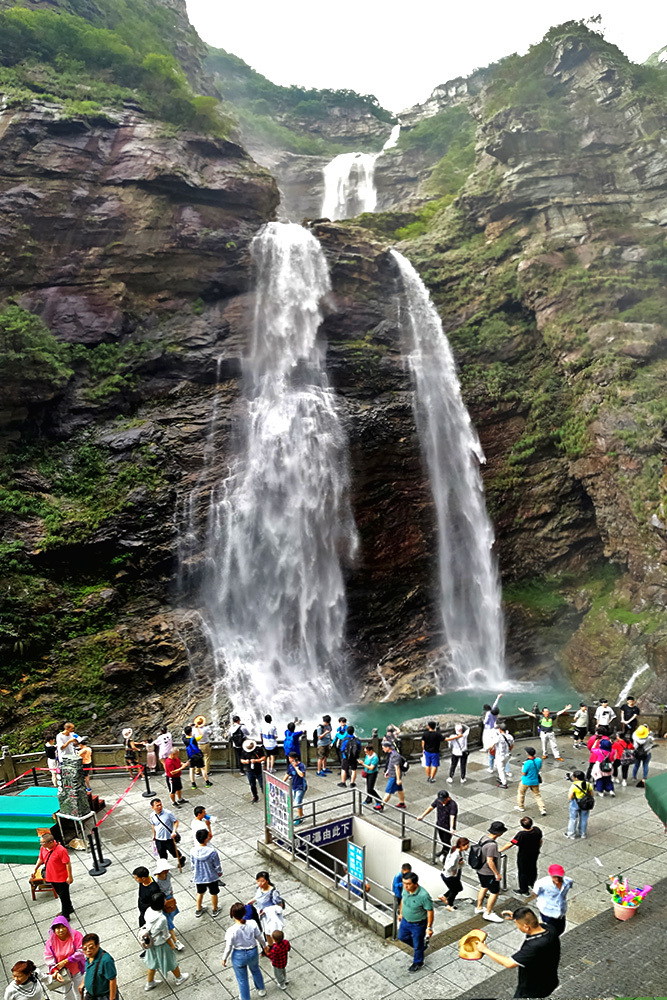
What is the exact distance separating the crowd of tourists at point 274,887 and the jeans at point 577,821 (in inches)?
0.8

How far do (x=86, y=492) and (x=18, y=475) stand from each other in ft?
9.46

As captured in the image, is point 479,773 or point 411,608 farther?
point 411,608

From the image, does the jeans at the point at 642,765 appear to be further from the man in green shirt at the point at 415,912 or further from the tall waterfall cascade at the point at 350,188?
the tall waterfall cascade at the point at 350,188

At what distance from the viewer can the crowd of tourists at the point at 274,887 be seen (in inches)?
267

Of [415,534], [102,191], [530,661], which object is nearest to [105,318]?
[102,191]

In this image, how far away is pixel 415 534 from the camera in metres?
32.2

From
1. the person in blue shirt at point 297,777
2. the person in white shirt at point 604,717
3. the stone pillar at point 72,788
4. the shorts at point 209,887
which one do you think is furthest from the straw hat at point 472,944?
the person in white shirt at point 604,717

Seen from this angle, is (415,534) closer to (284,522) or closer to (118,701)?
(284,522)

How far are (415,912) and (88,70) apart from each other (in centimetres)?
4553

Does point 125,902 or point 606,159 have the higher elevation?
point 606,159

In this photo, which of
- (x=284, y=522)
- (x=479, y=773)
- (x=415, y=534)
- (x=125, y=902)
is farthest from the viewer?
(x=415, y=534)

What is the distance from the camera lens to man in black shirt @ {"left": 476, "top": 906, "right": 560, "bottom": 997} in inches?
227

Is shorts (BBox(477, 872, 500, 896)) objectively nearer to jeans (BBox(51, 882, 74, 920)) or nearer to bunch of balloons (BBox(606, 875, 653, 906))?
bunch of balloons (BBox(606, 875, 653, 906))

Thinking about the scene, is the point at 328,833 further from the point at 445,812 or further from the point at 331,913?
the point at 445,812
